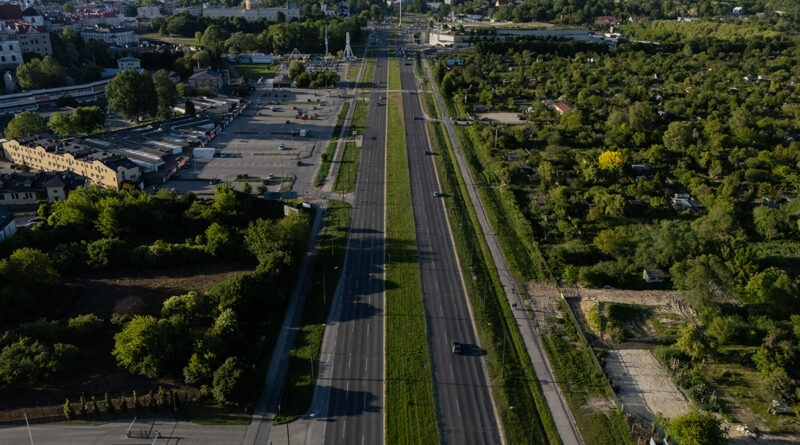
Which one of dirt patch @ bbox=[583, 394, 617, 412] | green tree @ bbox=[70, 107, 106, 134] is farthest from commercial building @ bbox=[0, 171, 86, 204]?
dirt patch @ bbox=[583, 394, 617, 412]

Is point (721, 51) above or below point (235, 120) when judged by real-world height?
above

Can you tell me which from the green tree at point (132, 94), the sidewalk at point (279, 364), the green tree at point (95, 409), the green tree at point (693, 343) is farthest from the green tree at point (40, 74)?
the green tree at point (693, 343)

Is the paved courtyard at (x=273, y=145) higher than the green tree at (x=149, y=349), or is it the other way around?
the paved courtyard at (x=273, y=145)

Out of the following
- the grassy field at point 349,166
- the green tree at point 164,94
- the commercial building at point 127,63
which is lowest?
the grassy field at point 349,166

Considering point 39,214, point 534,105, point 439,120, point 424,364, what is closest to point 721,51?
point 534,105

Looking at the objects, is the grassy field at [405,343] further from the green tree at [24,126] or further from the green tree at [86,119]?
the green tree at [24,126]

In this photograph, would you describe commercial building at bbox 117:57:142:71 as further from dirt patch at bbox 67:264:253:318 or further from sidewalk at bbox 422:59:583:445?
sidewalk at bbox 422:59:583:445

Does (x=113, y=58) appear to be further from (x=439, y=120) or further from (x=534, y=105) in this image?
(x=534, y=105)
